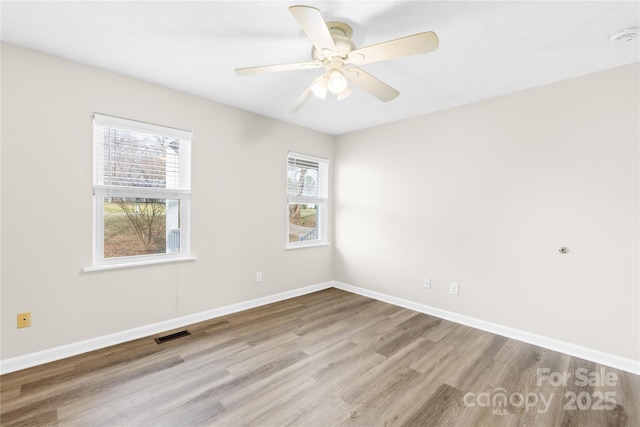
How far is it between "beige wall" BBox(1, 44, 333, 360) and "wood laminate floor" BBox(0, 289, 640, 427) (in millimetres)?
353

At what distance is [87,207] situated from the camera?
2.43 meters

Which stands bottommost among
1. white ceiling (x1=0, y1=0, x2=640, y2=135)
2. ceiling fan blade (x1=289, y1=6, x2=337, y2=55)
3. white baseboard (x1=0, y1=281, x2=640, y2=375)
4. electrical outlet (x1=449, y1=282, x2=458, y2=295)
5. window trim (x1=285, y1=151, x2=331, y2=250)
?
white baseboard (x1=0, y1=281, x2=640, y2=375)

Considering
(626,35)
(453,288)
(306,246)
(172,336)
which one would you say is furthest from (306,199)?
(626,35)

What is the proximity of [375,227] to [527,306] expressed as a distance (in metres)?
1.90

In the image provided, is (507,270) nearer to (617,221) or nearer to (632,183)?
(617,221)

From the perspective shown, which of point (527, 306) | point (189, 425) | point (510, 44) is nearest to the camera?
point (189, 425)

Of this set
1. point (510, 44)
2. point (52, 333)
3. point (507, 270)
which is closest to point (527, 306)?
point (507, 270)

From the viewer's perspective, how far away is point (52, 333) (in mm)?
2285

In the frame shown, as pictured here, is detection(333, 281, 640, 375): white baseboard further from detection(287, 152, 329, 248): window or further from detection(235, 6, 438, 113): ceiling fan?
detection(235, 6, 438, 113): ceiling fan

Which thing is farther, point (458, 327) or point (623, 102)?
point (458, 327)

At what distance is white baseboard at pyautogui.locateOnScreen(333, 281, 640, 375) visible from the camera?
229 cm

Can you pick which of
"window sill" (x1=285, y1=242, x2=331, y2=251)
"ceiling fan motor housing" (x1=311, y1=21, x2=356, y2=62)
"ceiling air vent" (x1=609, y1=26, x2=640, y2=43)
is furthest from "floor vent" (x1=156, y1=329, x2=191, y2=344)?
"ceiling air vent" (x1=609, y1=26, x2=640, y2=43)

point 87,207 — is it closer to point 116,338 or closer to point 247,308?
point 116,338

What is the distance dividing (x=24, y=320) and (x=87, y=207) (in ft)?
3.11
